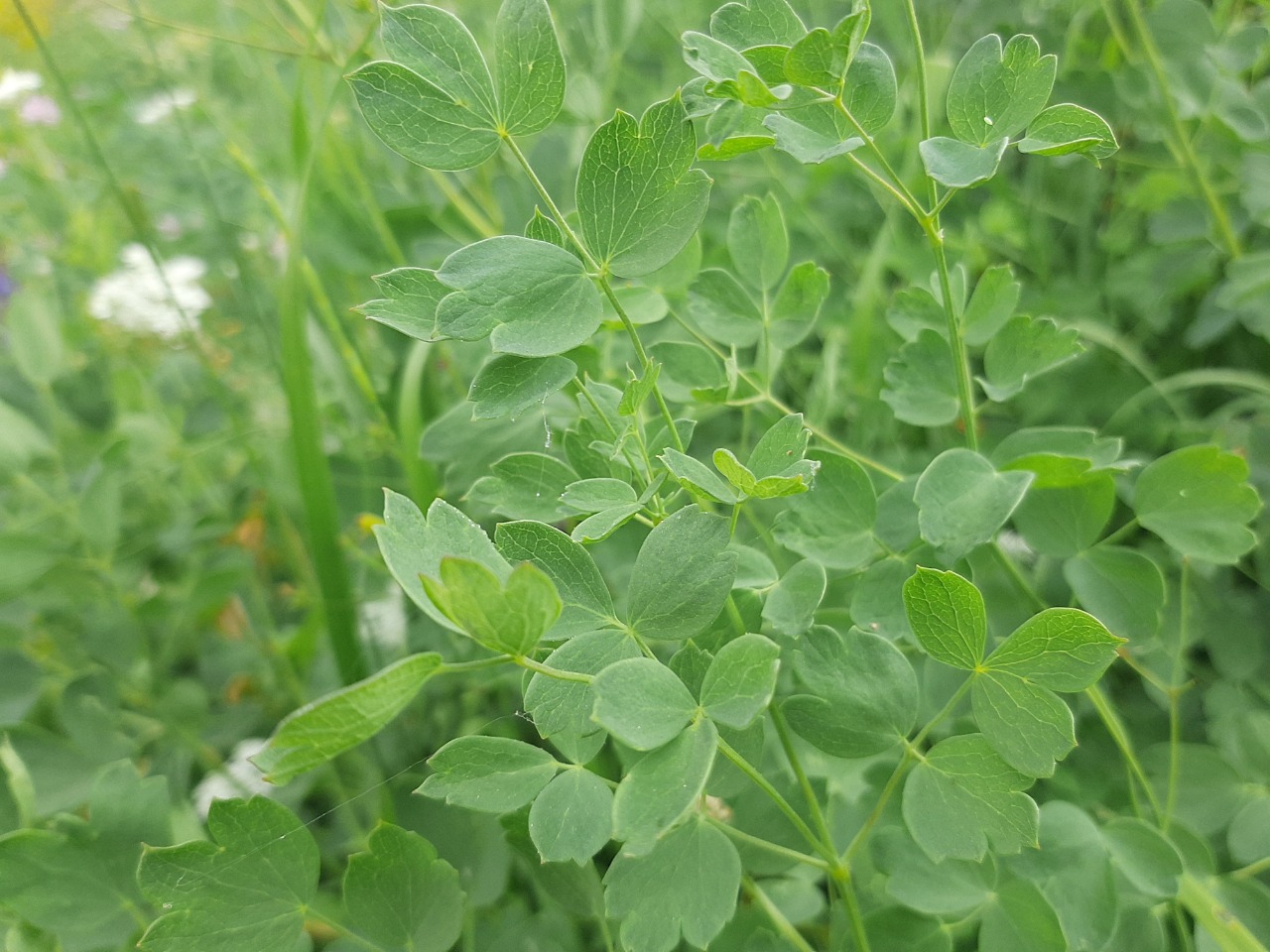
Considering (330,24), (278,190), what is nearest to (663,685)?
(330,24)

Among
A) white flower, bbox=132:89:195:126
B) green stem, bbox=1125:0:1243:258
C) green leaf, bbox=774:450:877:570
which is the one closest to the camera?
green leaf, bbox=774:450:877:570

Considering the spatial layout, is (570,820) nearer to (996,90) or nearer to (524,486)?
(524,486)

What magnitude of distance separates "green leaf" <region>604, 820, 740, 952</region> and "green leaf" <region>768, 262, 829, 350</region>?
0.31m

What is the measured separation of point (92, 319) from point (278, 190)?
0.32 metres

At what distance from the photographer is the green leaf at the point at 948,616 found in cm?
39

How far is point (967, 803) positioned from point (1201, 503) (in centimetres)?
27

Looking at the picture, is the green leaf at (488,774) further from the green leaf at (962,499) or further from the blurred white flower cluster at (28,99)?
the blurred white flower cluster at (28,99)

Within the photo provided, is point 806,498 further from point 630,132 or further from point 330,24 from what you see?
point 330,24

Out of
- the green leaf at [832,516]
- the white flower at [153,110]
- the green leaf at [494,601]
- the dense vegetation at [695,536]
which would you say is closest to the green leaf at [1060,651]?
the dense vegetation at [695,536]

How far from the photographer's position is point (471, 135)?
420mm

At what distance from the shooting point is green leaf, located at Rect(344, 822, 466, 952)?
1.52ft

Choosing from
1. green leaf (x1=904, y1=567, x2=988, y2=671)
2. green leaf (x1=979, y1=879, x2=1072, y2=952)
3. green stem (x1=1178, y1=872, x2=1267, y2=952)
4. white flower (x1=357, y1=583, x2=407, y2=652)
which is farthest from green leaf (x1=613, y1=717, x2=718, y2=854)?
white flower (x1=357, y1=583, x2=407, y2=652)

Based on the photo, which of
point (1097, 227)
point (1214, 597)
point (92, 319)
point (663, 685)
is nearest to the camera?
point (663, 685)

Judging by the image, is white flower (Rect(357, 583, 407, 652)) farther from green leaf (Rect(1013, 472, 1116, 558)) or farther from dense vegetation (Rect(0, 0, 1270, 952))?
green leaf (Rect(1013, 472, 1116, 558))
